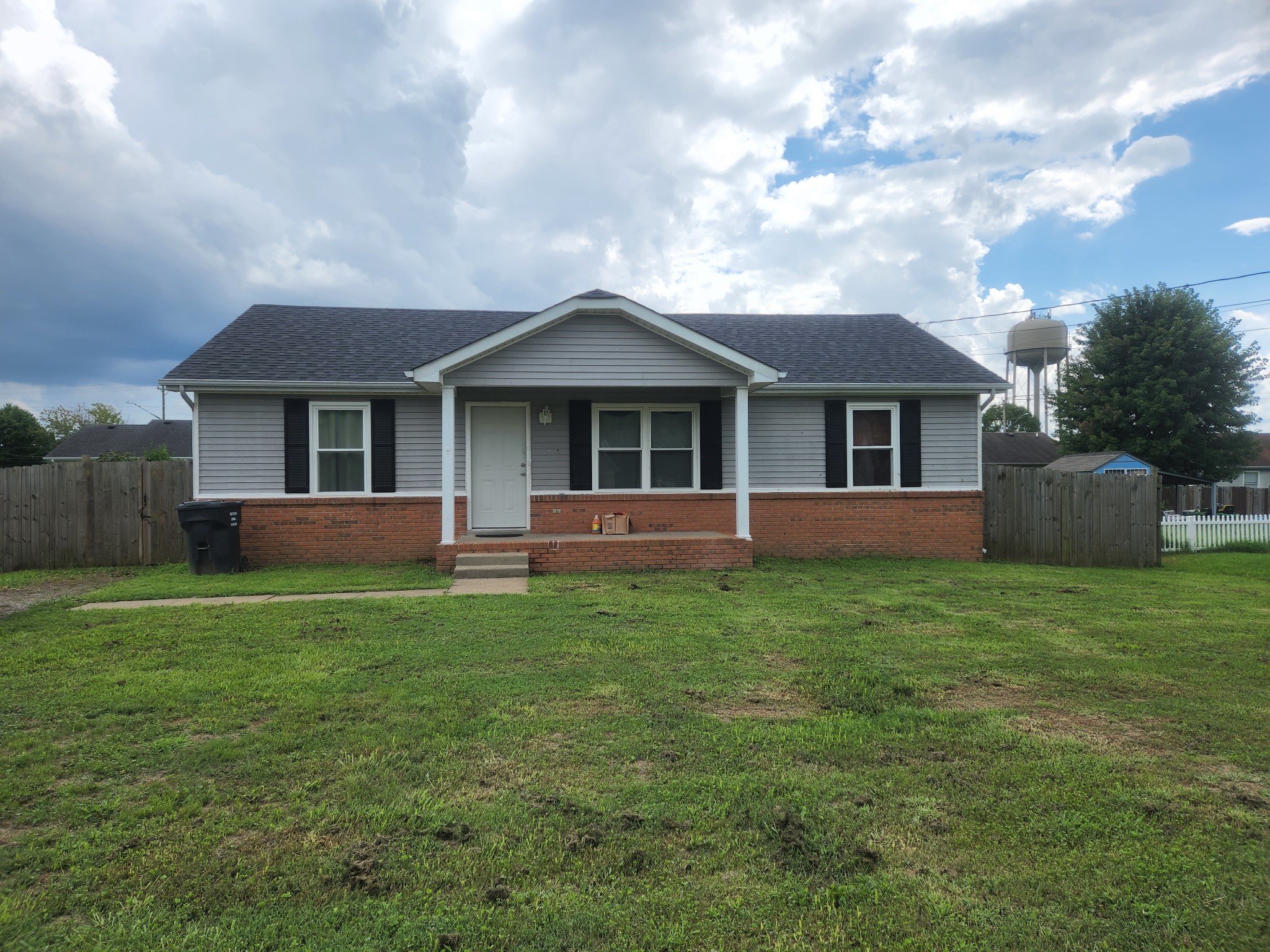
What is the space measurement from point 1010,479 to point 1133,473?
206 cm

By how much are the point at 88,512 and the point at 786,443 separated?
1158 centimetres

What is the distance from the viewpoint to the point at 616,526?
11000mm

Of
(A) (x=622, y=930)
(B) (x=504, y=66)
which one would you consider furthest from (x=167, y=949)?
(B) (x=504, y=66)

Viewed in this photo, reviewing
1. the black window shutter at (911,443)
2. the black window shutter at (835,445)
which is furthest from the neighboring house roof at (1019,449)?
the black window shutter at (835,445)

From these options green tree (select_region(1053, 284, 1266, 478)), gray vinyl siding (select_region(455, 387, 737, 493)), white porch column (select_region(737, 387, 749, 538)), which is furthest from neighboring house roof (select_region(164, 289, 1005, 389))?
green tree (select_region(1053, 284, 1266, 478))

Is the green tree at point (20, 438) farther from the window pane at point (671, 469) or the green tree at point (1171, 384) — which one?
the green tree at point (1171, 384)

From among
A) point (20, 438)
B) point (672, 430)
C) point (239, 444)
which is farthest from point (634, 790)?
point (20, 438)

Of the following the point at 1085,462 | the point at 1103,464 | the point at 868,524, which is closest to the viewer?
the point at 868,524

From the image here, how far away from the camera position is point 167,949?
191 centimetres

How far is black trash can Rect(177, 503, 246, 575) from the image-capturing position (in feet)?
31.9

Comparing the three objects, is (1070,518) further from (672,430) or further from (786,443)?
(672,430)

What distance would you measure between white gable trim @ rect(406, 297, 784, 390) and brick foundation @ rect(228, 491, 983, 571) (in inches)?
91.7

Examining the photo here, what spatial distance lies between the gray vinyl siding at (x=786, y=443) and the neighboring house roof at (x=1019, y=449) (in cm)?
2551

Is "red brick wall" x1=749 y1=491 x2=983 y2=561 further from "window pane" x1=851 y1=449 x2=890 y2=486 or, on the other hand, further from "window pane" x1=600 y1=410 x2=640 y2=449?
"window pane" x1=600 y1=410 x2=640 y2=449
